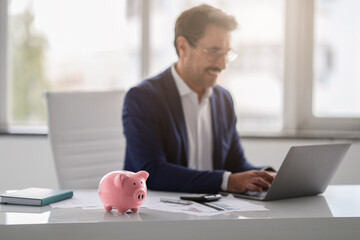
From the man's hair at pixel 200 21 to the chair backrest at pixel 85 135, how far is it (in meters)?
0.44

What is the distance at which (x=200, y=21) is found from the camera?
200cm

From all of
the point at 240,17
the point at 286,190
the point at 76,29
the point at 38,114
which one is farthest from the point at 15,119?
the point at 286,190

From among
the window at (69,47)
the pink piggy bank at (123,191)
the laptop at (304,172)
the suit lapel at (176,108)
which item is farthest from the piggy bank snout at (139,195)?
the window at (69,47)

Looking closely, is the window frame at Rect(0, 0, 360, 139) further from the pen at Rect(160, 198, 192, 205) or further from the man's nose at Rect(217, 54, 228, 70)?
the pen at Rect(160, 198, 192, 205)

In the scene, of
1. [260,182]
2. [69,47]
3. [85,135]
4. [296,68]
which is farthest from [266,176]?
[69,47]

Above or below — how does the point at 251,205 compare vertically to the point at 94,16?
→ below

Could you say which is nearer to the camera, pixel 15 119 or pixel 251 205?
pixel 251 205

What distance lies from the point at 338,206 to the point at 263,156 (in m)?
1.74

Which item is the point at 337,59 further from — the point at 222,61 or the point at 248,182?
the point at 248,182

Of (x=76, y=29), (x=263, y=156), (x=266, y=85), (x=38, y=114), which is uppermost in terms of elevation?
(x=76, y=29)

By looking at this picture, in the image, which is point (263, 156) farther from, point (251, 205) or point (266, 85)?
point (251, 205)

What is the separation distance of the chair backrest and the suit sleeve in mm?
252

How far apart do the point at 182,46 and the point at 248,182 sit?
75 centimetres

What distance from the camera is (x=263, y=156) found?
10.0ft
